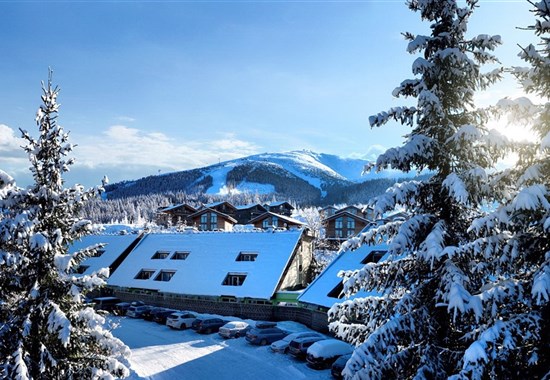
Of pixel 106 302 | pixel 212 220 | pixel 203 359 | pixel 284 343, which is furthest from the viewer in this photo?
pixel 212 220

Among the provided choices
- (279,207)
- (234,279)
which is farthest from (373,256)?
(279,207)

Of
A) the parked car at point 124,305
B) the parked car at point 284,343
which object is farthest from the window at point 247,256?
the parked car at point 284,343

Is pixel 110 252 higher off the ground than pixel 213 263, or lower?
higher

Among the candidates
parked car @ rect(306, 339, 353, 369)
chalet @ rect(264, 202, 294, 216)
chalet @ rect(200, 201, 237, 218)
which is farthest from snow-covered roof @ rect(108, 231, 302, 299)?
chalet @ rect(264, 202, 294, 216)

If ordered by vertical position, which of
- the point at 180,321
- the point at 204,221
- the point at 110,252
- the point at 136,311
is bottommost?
the point at 136,311

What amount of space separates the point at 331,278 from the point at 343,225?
4741 centimetres

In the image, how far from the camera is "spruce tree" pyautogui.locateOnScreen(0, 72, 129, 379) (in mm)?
11258

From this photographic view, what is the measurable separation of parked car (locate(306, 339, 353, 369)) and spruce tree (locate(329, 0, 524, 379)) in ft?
42.2

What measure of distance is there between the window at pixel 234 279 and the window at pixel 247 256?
2182mm

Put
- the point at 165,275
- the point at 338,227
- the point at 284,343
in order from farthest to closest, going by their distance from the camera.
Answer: the point at 338,227
the point at 165,275
the point at 284,343

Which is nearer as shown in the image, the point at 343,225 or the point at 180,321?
the point at 180,321

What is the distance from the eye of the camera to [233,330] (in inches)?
1154

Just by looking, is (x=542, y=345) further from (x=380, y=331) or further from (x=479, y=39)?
(x=479, y=39)

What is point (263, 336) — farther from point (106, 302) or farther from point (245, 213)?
point (245, 213)
